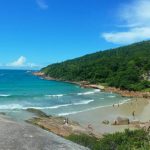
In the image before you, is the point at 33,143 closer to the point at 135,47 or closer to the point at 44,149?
the point at 44,149

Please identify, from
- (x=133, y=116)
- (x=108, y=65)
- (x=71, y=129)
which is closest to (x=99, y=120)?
(x=133, y=116)

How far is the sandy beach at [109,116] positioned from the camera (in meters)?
42.0

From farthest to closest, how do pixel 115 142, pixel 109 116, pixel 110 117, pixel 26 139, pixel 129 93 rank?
1. pixel 129 93
2. pixel 109 116
3. pixel 110 117
4. pixel 115 142
5. pixel 26 139

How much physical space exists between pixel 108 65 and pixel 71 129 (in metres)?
96.2

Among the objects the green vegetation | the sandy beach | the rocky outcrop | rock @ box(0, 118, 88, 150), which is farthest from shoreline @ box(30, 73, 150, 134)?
rock @ box(0, 118, 88, 150)

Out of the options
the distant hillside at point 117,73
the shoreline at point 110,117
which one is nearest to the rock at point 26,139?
the shoreline at point 110,117

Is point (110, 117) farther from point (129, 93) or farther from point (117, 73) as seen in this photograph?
point (117, 73)

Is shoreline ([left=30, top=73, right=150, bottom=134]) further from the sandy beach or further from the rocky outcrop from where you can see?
the rocky outcrop

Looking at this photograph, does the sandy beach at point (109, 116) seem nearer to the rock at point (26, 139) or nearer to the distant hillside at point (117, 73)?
the rock at point (26, 139)

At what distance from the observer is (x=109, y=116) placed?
52.1 metres

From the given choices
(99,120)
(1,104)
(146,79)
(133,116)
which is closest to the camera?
(99,120)

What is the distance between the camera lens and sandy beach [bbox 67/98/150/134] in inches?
1654

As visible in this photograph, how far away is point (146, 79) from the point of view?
107500mm

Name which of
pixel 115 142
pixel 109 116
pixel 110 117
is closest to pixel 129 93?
pixel 109 116
